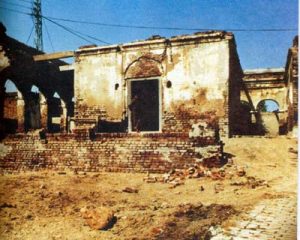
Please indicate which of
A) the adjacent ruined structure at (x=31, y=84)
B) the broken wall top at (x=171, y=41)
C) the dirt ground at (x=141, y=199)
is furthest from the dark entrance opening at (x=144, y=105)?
the dirt ground at (x=141, y=199)

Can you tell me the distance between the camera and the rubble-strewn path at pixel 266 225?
3.80 meters

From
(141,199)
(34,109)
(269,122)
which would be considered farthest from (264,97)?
(141,199)

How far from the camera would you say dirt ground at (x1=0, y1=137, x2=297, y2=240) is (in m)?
4.60

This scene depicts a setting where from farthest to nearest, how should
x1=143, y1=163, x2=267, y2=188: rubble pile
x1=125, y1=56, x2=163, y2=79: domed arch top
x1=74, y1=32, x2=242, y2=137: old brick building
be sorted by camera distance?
1. x1=125, y1=56, x2=163, y2=79: domed arch top
2. x1=74, y1=32, x2=242, y2=137: old brick building
3. x1=143, y1=163, x2=267, y2=188: rubble pile

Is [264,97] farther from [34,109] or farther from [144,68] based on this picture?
[34,109]

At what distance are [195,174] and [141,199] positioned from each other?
63.5 inches

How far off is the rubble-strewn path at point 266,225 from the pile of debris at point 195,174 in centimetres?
206

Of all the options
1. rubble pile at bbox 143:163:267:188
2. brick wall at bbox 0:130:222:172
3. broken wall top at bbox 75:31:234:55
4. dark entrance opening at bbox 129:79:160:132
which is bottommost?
rubble pile at bbox 143:163:267:188

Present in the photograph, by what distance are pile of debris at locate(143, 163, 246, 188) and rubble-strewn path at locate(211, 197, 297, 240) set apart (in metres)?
2.06

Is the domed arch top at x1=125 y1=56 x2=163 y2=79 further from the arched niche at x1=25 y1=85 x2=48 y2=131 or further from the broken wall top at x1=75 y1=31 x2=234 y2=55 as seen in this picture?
the arched niche at x1=25 y1=85 x2=48 y2=131

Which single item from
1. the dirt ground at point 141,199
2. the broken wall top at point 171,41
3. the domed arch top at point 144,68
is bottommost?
the dirt ground at point 141,199

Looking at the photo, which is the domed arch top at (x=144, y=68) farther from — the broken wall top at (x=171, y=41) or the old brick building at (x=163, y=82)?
the broken wall top at (x=171, y=41)

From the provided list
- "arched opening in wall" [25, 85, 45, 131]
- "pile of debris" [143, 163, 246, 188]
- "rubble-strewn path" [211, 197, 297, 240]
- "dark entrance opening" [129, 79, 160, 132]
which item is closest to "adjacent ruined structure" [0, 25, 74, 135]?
"arched opening in wall" [25, 85, 45, 131]

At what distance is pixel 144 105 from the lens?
44.6 feet
